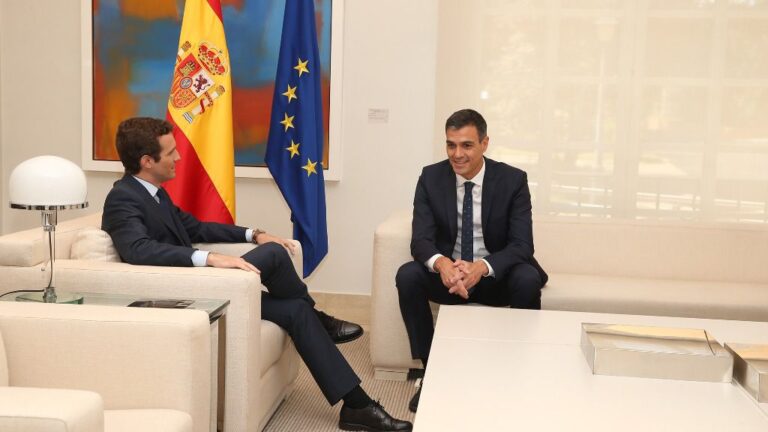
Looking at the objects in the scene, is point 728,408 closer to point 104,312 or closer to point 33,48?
point 104,312

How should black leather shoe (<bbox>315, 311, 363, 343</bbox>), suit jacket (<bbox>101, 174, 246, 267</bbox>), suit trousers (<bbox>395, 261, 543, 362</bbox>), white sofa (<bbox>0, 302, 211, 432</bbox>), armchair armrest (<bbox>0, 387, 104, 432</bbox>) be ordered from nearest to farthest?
1. armchair armrest (<bbox>0, 387, 104, 432</bbox>)
2. white sofa (<bbox>0, 302, 211, 432</bbox>)
3. suit jacket (<bbox>101, 174, 246, 267</bbox>)
4. suit trousers (<bbox>395, 261, 543, 362</bbox>)
5. black leather shoe (<bbox>315, 311, 363, 343</bbox>)

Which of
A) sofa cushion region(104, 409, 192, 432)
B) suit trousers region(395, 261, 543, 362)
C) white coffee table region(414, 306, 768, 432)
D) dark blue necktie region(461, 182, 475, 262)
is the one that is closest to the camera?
white coffee table region(414, 306, 768, 432)

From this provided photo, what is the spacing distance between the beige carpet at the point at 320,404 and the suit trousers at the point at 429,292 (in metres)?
0.22

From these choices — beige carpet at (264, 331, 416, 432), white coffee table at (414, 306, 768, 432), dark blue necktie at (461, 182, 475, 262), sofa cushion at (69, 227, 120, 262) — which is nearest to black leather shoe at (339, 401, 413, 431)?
beige carpet at (264, 331, 416, 432)

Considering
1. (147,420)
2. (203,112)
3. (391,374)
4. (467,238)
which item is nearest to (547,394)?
(147,420)

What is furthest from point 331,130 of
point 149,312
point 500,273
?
point 149,312

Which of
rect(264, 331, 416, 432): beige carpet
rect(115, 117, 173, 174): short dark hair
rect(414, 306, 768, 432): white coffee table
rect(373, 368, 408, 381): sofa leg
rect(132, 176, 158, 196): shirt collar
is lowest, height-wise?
rect(264, 331, 416, 432): beige carpet

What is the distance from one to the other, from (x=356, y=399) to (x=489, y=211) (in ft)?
3.87

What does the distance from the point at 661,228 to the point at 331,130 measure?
2.02 m

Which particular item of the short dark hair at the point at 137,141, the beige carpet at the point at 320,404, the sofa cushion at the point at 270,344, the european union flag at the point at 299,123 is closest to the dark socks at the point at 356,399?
the beige carpet at the point at 320,404

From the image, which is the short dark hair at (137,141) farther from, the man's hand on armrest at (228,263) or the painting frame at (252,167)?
the painting frame at (252,167)

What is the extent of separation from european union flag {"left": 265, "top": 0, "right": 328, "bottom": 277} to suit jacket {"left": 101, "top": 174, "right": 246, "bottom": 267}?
4.10 feet

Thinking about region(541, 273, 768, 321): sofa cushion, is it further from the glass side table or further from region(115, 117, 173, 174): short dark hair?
region(115, 117, 173, 174): short dark hair

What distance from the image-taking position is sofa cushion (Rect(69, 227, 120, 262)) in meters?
3.29
